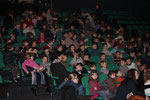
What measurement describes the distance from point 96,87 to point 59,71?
2.60 feet

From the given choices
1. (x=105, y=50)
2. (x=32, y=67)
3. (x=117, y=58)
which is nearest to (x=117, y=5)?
(x=105, y=50)

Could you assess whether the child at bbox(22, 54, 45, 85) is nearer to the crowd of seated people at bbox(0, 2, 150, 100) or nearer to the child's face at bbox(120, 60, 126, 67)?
the crowd of seated people at bbox(0, 2, 150, 100)

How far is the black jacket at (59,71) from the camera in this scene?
176 inches

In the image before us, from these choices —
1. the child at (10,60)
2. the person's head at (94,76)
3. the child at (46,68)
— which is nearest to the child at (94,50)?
the child at (46,68)

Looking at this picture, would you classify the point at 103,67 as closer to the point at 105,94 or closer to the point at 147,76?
the point at 105,94

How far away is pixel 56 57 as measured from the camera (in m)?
5.11

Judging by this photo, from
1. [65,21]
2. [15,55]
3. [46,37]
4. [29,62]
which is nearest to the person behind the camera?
[29,62]

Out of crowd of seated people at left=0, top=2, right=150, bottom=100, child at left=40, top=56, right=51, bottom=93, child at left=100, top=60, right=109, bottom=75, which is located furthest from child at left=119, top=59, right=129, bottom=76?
child at left=40, top=56, right=51, bottom=93

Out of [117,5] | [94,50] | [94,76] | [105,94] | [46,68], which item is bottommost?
[105,94]

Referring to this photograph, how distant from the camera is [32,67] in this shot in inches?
181

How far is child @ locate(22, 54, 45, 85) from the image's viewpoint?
176 inches

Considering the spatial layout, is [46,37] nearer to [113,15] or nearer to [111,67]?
[111,67]

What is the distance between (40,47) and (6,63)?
51.4 inches

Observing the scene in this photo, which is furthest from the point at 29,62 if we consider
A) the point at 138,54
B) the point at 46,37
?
the point at 138,54
